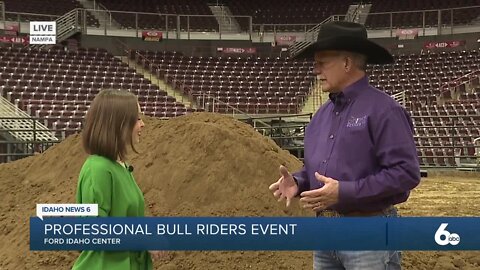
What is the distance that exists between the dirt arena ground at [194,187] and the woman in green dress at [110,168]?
225 centimetres

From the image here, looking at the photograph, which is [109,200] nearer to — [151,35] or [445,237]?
[445,237]

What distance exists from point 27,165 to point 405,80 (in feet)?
66.9

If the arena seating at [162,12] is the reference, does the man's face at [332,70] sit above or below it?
below

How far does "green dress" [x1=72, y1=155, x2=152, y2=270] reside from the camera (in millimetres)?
2145

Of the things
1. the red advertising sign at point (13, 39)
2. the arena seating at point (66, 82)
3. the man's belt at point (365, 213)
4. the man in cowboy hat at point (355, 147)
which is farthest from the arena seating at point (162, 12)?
the man's belt at point (365, 213)

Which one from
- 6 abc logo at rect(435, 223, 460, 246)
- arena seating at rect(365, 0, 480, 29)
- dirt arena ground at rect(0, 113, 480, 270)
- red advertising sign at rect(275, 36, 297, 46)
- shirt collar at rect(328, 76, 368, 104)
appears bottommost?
dirt arena ground at rect(0, 113, 480, 270)

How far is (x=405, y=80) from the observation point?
2431 centimetres

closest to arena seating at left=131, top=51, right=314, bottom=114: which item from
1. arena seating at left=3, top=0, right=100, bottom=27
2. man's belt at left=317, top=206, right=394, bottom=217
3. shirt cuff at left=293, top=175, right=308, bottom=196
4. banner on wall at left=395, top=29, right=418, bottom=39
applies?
banner on wall at left=395, top=29, right=418, bottom=39

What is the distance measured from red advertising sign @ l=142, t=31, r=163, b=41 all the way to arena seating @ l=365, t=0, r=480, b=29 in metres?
11.9

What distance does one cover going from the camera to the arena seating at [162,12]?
1178 inches

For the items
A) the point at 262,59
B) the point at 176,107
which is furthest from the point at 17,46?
the point at 262,59

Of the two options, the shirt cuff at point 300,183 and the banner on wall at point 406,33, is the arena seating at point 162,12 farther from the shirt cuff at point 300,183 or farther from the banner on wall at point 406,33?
the shirt cuff at point 300,183

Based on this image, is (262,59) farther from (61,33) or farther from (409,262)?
(409,262)

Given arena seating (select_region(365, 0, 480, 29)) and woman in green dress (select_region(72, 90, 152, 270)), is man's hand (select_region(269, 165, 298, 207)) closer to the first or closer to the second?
woman in green dress (select_region(72, 90, 152, 270))
